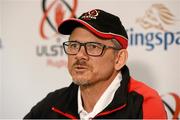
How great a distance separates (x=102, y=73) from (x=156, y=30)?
69 centimetres

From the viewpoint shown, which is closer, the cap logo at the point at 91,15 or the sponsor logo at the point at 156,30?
the cap logo at the point at 91,15

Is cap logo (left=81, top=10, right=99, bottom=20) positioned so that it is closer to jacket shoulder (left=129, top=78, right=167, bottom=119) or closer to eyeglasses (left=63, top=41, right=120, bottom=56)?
eyeglasses (left=63, top=41, right=120, bottom=56)

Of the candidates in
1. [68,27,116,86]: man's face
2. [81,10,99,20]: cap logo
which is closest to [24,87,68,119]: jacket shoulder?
[68,27,116,86]: man's face

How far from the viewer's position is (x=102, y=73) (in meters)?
1.13

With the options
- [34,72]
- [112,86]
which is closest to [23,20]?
[34,72]

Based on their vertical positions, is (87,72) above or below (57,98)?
above

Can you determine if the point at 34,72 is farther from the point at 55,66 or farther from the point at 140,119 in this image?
the point at 140,119

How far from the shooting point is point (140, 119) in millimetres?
1104

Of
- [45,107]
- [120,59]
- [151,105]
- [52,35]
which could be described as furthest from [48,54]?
[151,105]

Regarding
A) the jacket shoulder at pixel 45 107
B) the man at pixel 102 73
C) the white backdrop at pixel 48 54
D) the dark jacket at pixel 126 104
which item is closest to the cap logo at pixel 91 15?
the man at pixel 102 73

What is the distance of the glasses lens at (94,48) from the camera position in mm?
1086

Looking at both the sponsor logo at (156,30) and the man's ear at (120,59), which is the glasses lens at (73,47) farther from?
the sponsor logo at (156,30)

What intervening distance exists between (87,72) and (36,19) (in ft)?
2.66

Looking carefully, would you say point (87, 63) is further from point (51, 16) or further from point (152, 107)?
point (51, 16)
